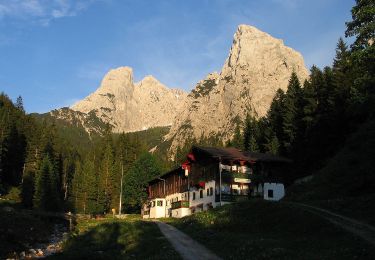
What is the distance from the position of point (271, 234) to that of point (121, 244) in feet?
41.7

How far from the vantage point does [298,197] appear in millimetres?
55594

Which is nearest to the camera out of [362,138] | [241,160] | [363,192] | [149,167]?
[363,192]

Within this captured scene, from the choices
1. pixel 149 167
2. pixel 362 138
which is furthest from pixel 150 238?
pixel 149 167

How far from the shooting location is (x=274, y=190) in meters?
68.5

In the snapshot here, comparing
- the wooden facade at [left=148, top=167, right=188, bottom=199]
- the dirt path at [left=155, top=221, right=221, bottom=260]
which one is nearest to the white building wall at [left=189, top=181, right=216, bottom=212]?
the wooden facade at [left=148, top=167, right=188, bottom=199]

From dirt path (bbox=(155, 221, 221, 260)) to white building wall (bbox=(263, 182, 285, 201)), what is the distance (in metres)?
28.2

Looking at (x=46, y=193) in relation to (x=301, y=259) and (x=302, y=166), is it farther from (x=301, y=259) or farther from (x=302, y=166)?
(x=301, y=259)

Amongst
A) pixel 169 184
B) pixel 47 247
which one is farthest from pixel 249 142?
pixel 47 247

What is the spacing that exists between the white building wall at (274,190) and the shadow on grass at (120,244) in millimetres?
24909

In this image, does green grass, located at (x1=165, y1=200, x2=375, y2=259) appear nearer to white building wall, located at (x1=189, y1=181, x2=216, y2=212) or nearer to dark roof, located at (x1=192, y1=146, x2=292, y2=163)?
dark roof, located at (x1=192, y1=146, x2=292, y2=163)

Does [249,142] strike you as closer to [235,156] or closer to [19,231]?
[235,156]

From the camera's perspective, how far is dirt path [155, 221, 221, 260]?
28.0 m

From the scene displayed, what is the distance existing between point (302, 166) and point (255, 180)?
1283 centimetres

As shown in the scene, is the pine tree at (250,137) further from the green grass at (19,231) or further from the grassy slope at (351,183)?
the green grass at (19,231)
